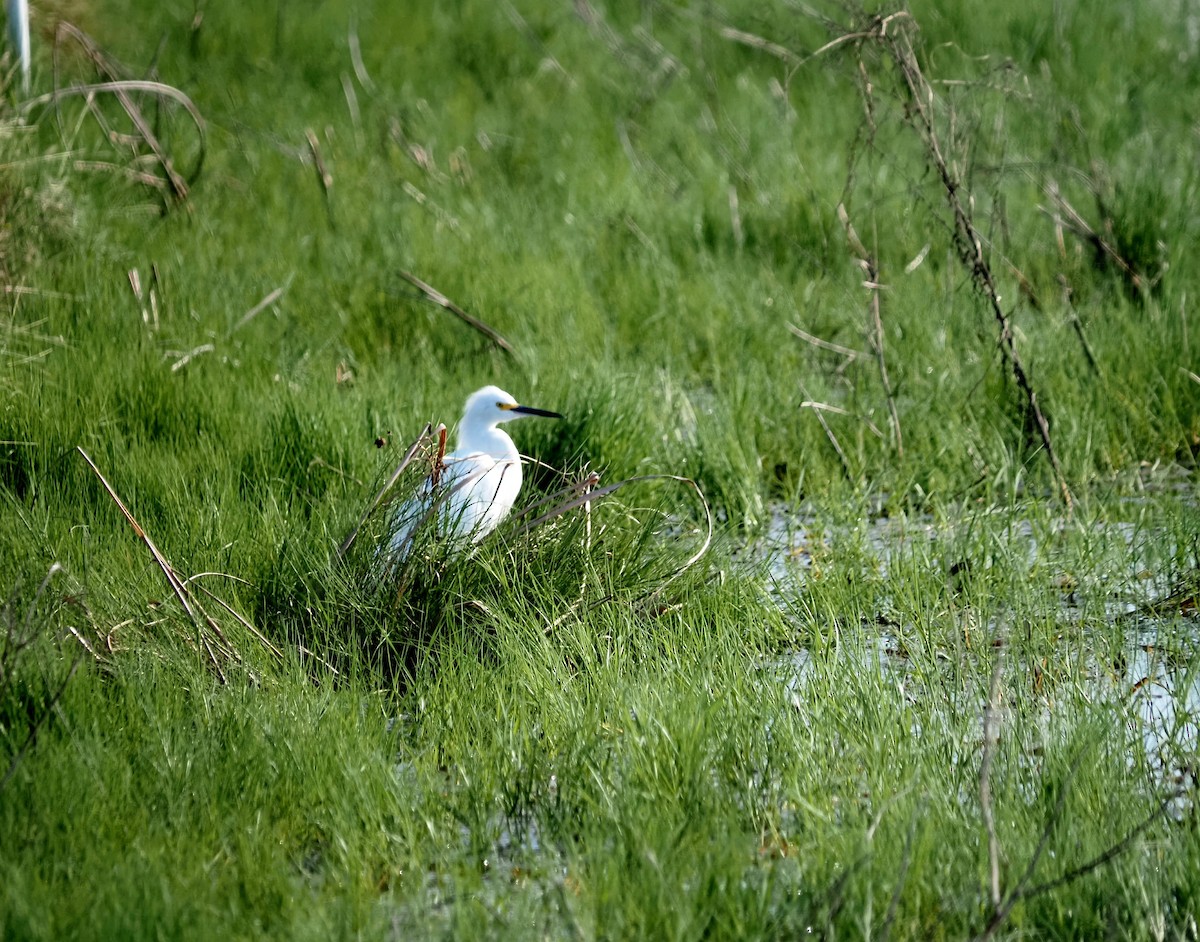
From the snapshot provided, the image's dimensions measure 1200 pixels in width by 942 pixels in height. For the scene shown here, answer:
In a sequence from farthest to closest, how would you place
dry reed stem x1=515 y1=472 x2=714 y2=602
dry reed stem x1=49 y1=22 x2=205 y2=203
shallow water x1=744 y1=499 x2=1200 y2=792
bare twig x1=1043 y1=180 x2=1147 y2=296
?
dry reed stem x1=49 y1=22 x2=205 y2=203 → bare twig x1=1043 y1=180 x2=1147 y2=296 → dry reed stem x1=515 y1=472 x2=714 y2=602 → shallow water x1=744 y1=499 x2=1200 y2=792

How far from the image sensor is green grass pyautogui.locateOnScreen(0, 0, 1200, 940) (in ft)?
7.33

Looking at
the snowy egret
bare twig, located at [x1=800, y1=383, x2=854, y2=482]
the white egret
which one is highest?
the white egret

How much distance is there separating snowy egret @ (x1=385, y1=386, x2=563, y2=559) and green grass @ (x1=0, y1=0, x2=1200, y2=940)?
104mm

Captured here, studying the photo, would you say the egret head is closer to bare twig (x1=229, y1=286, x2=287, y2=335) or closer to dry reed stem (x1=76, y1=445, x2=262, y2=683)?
dry reed stem (x1=76, y1=445, x2=262, y2=683)

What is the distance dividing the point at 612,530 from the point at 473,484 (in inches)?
15.1

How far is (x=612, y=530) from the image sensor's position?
3.41m

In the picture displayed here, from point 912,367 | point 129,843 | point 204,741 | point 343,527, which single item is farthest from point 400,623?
point 912,367

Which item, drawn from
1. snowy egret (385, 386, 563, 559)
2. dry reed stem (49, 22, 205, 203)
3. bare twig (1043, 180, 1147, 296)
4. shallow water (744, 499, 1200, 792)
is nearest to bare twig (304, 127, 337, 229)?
dry reed stem (49, 22, 205, 203)

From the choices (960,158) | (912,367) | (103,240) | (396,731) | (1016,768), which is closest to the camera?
(1016,768)

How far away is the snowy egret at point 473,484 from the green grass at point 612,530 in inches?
4.1

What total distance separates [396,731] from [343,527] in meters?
0.75

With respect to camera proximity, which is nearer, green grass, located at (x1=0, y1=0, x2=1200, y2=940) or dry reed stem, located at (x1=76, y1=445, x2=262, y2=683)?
green grass, located at (x1=0, y1=0, x2=1200, y2=940)

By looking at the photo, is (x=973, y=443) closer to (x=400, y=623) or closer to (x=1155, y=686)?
(x=1155, y=686)

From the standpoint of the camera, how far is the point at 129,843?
2.27 metres
